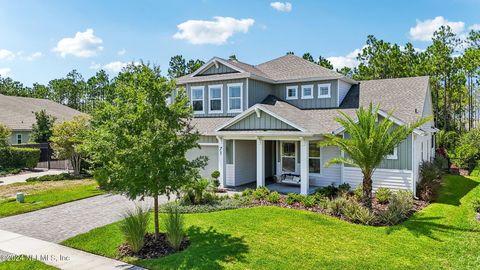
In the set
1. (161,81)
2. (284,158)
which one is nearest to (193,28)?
(284,158)

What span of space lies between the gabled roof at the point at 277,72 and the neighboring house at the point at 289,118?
0.07 m

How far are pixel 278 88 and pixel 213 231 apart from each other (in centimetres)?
1401

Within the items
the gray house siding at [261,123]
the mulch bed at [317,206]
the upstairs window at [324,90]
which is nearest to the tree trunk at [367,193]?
the mulch bed at [317,206]

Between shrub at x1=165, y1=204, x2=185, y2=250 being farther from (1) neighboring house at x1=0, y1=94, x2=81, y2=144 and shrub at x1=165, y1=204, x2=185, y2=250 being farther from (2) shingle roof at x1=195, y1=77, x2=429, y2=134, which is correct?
(1) neighboring house at x1=0, y1=94, x2=81, y2=144

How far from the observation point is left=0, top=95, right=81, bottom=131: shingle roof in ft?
115

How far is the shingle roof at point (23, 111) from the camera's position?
35.1 meters

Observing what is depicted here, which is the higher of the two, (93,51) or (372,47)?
(372,47)

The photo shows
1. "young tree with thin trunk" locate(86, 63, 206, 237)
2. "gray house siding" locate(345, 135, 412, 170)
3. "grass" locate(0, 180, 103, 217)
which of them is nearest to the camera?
"young tree with thin trunk" locate(86, 63, 206, 237)

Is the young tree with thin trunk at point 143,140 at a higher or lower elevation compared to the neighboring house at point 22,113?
lower

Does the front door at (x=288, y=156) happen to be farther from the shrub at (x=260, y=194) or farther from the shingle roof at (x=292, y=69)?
the shingle roof at (x=292, y=69)

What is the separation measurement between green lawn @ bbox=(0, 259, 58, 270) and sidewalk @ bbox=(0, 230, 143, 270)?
0.66ft

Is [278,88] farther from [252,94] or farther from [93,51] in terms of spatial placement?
[93,51]

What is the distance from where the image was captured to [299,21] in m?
18.1

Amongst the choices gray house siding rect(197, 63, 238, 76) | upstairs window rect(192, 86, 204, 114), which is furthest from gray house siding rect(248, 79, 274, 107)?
upstairs window rect(192, 86, 204, 114)
